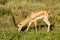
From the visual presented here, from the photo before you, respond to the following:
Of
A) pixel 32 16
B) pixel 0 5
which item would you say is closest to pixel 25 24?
pixel 32 16

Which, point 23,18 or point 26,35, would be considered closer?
point 26,35

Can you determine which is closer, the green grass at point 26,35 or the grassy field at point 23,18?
the green grass at point 26,35

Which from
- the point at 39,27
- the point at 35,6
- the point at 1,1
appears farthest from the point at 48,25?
the point at 1,1

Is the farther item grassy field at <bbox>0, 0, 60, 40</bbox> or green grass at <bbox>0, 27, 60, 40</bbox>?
grassy field at <bbox>0, 0, 60, 40</bbox>

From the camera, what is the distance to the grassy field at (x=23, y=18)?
8852mm

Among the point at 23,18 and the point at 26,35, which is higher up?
the point at 26,35

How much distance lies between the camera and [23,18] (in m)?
12.1

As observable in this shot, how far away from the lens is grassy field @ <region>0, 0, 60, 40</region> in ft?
29.0

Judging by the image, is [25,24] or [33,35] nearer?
[33,35]

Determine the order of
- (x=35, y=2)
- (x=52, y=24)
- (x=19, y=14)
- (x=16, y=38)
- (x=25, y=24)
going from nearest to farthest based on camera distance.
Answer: (x=16, y=38), (x=25, y=24), (x=52, y=24), (x=19, y=14), (x=35, y=2)

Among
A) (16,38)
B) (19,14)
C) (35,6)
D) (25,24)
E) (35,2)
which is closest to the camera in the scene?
(16,38)

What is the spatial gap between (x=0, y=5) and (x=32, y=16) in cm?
479

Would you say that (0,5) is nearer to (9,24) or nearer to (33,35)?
(9,24)

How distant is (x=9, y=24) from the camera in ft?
35.3
